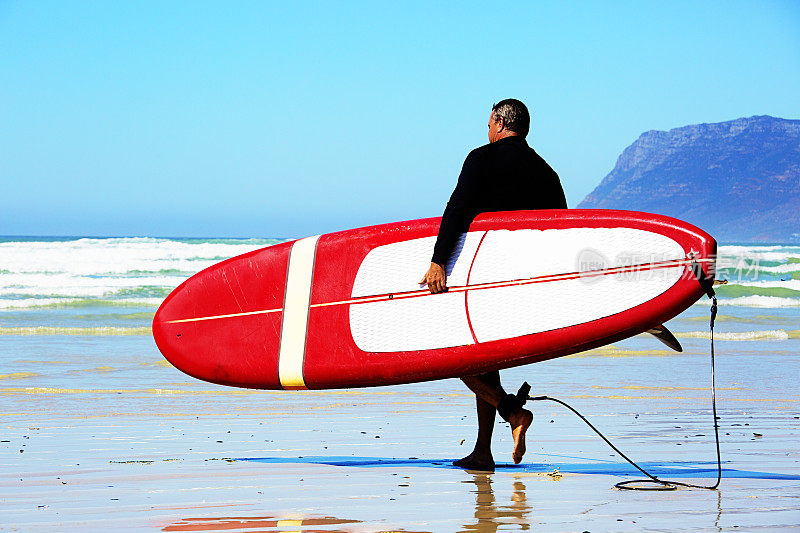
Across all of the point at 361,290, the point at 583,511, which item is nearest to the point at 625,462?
the point at 583,511

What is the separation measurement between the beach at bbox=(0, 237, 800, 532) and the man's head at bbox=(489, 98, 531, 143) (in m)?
1.04

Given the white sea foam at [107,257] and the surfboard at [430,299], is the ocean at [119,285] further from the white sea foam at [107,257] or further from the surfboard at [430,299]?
the surfboard at [430,299]

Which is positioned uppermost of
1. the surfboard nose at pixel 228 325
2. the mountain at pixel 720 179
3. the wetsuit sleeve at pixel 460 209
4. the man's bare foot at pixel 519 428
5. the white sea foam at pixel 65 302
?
the mountain at pixel 720 179

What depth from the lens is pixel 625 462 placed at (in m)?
4.37

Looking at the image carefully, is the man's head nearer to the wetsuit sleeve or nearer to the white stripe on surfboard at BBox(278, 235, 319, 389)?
the wetsuit sleeve

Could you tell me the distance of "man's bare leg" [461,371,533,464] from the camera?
391 centimetres

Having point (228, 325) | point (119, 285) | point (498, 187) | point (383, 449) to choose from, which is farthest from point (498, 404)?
point (119, 285)

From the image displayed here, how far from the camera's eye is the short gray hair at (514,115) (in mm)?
4230

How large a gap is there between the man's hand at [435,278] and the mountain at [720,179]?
102698 mm

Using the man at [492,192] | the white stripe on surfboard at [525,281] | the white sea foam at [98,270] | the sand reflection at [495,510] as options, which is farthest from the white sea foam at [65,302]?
the sand reflection at [495,510]

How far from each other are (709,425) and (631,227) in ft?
5.68

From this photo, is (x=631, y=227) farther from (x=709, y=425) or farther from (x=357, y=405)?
(x=357, y=405)

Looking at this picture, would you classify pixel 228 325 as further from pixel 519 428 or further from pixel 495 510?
pixel 495 510

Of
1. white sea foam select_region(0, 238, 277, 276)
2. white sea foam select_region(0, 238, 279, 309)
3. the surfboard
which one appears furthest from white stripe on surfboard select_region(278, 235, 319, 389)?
white sea foam select_region(0, 238, 277, 276)
